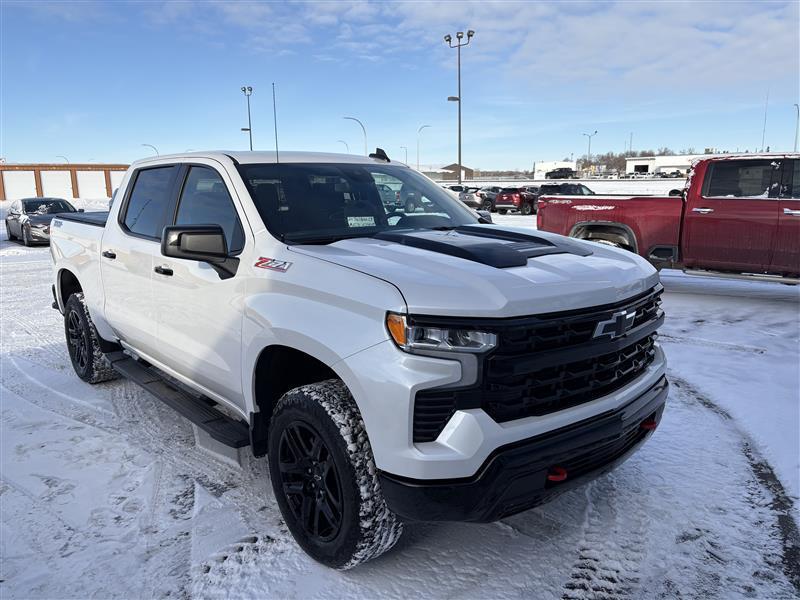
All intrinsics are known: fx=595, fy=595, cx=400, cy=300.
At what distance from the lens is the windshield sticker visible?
11.2ft

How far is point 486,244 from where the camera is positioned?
2.93 metres

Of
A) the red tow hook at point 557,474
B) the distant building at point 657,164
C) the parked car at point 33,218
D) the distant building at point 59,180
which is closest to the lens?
the red tow hook at point 557,474

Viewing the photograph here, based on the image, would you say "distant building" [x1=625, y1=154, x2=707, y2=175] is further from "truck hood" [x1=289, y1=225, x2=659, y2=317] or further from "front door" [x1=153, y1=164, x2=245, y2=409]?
"front door" [x1=153, y1=164, x2=245, y2=409]

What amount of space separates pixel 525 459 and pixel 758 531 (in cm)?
160

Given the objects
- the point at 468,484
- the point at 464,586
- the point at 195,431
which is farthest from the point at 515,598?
the point at 195,431

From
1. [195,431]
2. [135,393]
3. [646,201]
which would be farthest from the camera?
[646,201]

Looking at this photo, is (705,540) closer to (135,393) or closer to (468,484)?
(468,484)

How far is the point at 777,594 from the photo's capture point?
8.23 feet

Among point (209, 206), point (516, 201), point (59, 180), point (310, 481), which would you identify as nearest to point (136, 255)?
point (209, 206)

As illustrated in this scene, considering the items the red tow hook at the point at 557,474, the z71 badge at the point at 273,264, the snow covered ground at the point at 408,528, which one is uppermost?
the z71 badge at the point at 273,264

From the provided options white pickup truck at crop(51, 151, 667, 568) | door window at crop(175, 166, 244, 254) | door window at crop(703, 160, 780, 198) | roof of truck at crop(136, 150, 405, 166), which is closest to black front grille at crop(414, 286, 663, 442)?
white pickup truck at crop(51, 151, 667, 568)

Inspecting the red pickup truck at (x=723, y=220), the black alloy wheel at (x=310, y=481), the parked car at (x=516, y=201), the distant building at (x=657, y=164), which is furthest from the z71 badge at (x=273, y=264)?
the distant building at (x=657, y=164)

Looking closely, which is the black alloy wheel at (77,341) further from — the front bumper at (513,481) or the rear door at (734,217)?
the rear door at (734,217)

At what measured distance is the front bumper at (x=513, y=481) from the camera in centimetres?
219
